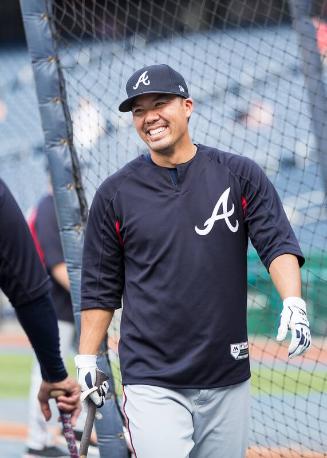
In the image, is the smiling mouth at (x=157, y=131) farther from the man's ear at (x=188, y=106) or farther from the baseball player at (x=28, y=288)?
the baseball player at (x=28, y=288)

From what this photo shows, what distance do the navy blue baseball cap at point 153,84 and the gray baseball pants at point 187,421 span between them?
107cm

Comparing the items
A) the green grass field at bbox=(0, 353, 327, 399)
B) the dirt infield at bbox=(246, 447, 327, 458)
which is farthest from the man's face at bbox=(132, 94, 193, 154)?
the green grass field at bbox=(0, 353, 327, 399)

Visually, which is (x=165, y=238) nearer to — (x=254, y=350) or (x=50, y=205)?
(x=50, y=205)

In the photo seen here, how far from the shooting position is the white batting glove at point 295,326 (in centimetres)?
344

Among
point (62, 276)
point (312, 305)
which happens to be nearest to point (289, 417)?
point (62, 276)

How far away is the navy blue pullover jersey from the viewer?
3.68 metres

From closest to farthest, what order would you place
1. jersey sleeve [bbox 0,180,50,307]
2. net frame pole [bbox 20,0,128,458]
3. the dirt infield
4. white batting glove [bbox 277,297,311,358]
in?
jersey sleeve [bbox 0,180,50,307]
white batting glove [bbox 277,297,311,358]
net frame pole [bbox 20,0,128,458]
the dirt infield

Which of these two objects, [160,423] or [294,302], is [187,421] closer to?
[160,423]

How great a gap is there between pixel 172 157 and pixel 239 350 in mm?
759

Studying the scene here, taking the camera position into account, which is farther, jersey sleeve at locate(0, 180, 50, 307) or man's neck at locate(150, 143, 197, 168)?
man's neck at locate(150, 143, 197, 168)

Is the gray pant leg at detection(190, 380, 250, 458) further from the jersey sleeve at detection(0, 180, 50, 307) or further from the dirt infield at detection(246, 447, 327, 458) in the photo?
the dirt infield at detection(246, 447, 327, 458)

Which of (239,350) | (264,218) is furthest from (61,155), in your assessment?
(239,350)

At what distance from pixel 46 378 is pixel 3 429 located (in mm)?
4394

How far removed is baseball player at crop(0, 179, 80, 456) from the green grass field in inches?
150
